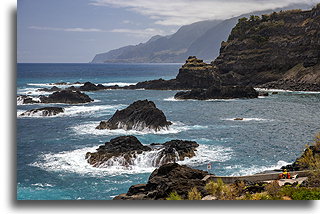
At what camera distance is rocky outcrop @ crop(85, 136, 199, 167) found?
101 feet

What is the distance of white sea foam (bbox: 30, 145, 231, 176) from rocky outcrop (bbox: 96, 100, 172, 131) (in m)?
11.9

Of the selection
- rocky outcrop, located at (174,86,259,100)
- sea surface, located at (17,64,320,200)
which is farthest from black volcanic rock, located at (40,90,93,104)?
sea surface, located at (17,64,320,200)

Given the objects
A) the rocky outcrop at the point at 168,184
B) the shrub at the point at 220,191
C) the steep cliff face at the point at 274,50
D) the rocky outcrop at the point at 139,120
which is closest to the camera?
the shrub at the point at 220,191

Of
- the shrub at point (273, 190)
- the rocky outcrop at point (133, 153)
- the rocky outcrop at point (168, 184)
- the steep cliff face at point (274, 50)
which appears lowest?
the rocky outcrop at point (133, 153)

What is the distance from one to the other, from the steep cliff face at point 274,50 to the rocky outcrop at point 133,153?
256 ft

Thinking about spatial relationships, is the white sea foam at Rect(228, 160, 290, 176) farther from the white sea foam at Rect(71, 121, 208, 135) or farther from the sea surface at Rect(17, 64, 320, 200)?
the white sea foam at Rect(71, 121, 208, 135)

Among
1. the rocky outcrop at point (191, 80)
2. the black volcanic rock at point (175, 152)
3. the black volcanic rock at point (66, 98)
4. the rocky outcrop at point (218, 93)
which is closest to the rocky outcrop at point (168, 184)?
the black volcanic rock at point (175, 152)

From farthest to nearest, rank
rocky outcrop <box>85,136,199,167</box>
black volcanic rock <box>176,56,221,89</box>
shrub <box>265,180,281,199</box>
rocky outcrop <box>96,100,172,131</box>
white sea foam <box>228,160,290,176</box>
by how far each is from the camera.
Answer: black volcanic rock <box>176,56,221,89</box>, rocky outcrop <box>96,100,172,131</box>, rocky outcrop <box>85,136,199,167</box>, white sea foam <box>228,160,290,176</box>, shrub <box>265,180,281,199</box>

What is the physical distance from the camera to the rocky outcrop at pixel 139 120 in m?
44.6

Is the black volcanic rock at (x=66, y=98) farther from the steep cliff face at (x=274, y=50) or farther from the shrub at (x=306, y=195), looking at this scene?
the shrub at (x=306, y=195)

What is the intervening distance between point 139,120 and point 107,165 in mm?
15271

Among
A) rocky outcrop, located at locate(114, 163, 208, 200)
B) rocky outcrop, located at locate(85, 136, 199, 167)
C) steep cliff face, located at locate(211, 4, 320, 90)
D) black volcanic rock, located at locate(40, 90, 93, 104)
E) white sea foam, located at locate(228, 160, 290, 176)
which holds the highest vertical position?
steep cliff face, located at locate(211, 4, 320, 90)

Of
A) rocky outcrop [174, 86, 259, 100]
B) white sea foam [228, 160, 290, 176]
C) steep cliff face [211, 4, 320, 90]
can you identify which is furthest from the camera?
steep cliff face [211, 4, 320, 90]

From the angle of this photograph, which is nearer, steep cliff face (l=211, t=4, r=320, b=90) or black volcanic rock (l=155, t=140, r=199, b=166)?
black volcanic rock (l=155, t=140, r=199, b=166)
